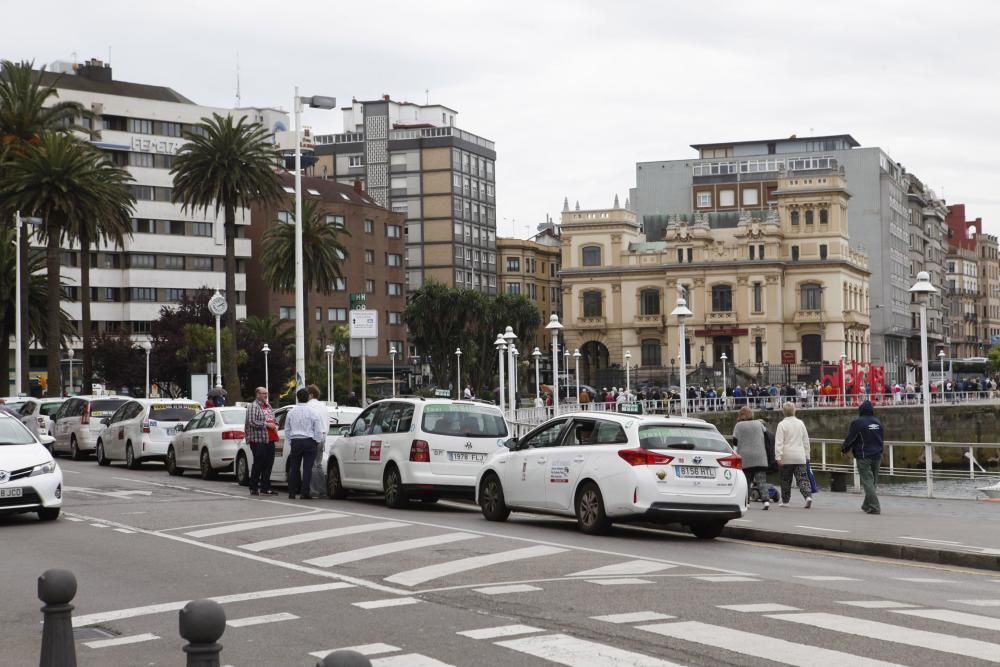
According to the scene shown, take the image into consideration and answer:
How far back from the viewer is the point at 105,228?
58.8 meters

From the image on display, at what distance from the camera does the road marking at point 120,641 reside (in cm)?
937

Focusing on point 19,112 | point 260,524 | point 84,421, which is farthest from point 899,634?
point 19,112

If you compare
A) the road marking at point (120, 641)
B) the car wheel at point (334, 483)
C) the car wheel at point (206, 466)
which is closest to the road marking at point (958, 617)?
the road marking at point (120, 641)

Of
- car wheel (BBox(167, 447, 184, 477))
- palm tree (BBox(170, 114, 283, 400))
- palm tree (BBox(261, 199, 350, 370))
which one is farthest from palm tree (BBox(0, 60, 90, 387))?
car wheel (BBox(167, 447, 184, 477))

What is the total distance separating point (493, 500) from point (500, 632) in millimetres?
9331

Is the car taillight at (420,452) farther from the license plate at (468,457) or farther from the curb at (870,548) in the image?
the curb at (870,548)

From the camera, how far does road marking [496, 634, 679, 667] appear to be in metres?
8.40

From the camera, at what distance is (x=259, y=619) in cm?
1022

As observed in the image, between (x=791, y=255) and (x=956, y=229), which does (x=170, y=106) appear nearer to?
(x=791, y=255)

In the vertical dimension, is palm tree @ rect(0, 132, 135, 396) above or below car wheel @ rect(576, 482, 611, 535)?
above

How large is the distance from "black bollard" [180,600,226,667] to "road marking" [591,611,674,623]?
4886 mm

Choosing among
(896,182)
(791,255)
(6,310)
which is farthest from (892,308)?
(6,310)

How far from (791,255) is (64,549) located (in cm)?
11640

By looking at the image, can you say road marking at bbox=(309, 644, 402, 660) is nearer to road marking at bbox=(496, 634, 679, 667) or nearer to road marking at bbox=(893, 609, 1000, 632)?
road marking at bbox=(496, 634, 679, 667)
